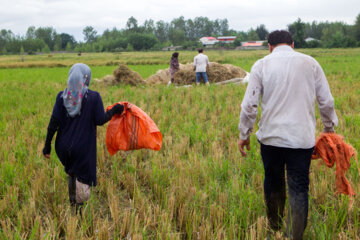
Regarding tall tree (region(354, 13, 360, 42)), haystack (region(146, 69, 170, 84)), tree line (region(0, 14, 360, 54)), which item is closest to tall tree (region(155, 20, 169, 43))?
tree line (region(0, 14, 360, 54))

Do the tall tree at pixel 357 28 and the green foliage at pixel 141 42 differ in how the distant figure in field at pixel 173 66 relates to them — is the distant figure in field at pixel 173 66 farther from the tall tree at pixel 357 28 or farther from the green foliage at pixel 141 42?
the green foliage at pixel 141 42

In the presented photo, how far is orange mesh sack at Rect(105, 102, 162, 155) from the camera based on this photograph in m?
3.10

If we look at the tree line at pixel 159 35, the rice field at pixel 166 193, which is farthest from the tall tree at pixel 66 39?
the rice field at pixel 166 193

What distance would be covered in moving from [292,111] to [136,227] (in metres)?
1.44

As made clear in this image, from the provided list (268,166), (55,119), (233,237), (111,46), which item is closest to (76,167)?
(55,119)

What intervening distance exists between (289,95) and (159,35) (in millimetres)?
136421

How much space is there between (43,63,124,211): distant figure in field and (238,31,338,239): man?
52.5 inches

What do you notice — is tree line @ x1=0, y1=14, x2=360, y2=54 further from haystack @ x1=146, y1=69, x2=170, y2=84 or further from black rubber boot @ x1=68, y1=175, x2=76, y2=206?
black rubber boot @ x1=68, y1=175, x2=76, y2=206

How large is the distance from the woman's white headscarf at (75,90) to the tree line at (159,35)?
5524cm

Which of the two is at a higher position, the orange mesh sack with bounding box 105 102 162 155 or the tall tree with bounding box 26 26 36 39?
the tall tree with bounding box 26 26 36 39

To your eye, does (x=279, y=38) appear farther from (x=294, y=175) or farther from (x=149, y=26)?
(x=149, y=26)

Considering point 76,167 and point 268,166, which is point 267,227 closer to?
point 268,166

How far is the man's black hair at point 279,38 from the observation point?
7.86 ft

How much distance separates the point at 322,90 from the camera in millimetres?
2295
